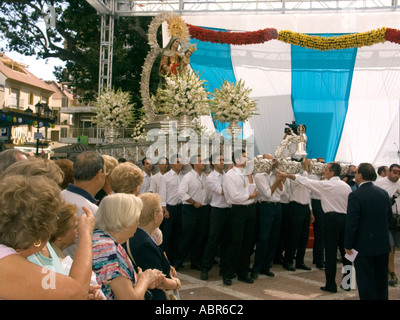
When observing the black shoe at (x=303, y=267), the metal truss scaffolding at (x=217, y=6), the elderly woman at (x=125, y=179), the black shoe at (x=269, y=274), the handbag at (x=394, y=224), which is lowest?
the black shoe at (x=303, y=267)

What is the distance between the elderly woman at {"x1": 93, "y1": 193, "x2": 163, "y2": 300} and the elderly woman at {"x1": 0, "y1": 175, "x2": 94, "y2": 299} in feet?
1.49

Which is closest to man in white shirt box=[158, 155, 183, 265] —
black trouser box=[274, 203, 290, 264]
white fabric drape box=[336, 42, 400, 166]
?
black trouser box=[274, 203, 290, 264]

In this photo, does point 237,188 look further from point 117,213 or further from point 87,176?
point 117,213

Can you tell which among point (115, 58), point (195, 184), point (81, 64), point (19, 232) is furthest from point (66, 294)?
point (81, 64)

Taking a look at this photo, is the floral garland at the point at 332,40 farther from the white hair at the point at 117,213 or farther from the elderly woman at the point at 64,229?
the elderly woman at the point at 64,229

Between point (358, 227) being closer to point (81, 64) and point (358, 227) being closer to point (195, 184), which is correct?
point (195, 184)

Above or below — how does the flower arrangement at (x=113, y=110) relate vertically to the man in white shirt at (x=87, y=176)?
above

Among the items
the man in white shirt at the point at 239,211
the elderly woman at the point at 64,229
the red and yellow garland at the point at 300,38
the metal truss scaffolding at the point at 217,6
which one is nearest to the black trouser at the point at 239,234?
the man in white shirt at the point at 239,211

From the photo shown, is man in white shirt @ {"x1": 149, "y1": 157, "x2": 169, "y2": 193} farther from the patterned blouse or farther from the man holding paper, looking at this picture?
the patterned blouse

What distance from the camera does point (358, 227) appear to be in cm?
472

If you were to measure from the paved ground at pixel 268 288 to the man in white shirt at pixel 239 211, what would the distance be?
0.65 ft

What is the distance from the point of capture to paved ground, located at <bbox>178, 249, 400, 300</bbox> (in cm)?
536

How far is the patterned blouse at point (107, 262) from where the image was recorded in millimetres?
2318

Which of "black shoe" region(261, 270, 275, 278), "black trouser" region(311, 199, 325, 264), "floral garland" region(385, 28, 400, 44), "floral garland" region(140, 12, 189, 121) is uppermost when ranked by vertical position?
"floral garland" region(385, 28, 400, 44)
